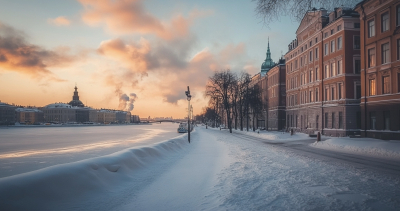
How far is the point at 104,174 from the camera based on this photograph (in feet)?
30.1

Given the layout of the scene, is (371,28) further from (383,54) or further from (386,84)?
(386,84)

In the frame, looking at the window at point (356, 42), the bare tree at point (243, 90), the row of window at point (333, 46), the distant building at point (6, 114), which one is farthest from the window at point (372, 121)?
the distant building at point (6, 114)

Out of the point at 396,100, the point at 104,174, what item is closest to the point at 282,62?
the point at 396,100

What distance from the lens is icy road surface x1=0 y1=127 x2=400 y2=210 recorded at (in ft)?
20.8

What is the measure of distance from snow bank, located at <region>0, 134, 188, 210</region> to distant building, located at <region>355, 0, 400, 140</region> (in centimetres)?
2640

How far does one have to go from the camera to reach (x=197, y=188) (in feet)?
28.2

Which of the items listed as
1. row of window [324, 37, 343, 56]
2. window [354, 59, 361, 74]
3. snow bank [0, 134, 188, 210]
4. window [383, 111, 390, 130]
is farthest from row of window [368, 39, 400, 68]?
snow bank [0, 134, 188, 210]

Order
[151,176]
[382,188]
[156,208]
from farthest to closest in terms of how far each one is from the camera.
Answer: [151,176], [382,188], [156,208]

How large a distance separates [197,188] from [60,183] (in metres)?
3.82

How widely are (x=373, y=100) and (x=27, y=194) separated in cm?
3180

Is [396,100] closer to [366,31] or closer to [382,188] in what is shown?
[366,31]

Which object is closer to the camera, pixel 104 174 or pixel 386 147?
pixel 104 174

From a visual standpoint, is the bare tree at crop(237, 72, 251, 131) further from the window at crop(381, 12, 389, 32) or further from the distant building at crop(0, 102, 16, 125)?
the distant building at crop(0, 102, 16, 125)

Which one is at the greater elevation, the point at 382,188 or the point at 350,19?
the point at 350,19
